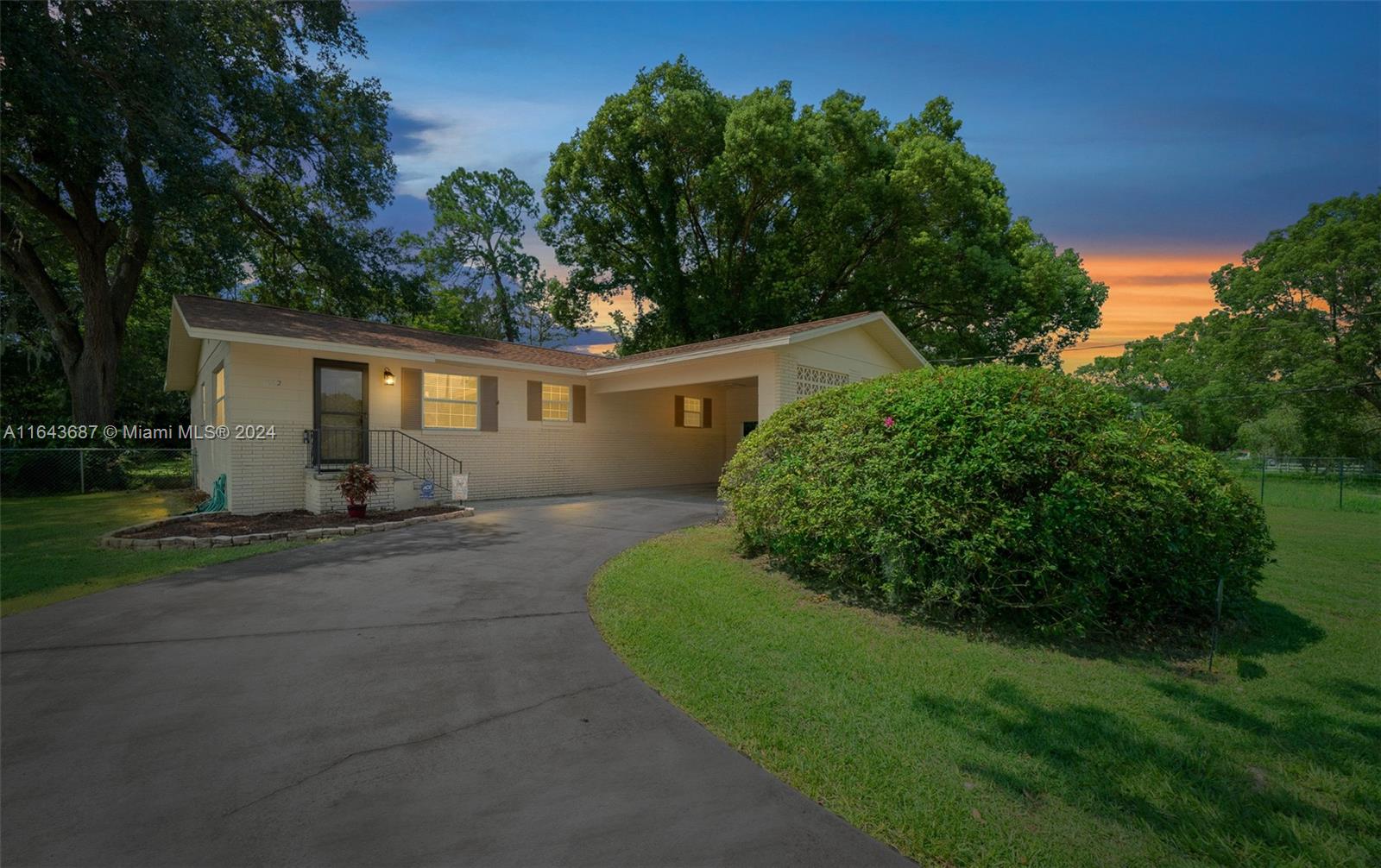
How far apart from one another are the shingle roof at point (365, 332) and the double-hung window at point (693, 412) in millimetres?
3784

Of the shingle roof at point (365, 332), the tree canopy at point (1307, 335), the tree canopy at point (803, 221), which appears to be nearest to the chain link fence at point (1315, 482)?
the tree canopy at point (1307, 335)

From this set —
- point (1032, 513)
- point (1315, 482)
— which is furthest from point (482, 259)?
point (1315, 482)

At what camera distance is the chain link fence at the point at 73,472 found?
14.9m

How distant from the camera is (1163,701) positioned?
329 cm

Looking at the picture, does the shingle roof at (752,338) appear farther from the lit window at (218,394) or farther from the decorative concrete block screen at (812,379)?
the lit window at (218,394)

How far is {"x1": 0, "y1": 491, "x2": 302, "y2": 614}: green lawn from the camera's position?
5578mm

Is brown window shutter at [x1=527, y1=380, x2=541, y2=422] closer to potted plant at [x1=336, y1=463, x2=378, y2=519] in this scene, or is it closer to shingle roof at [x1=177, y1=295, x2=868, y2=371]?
shingle roof at [x1=177, y1=295, x2=868, y2=371]

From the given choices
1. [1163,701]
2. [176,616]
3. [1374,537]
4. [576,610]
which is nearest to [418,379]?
[176,616]

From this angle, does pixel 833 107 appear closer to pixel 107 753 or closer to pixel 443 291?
pixel 443 291

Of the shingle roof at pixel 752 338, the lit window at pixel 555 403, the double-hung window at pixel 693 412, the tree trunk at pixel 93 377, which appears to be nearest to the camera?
the shingle roof at pixel 752 338

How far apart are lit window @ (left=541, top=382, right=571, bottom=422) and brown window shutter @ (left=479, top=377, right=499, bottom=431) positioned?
1.28 m

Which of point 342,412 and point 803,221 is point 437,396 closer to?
point 342,412

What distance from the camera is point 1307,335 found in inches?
979

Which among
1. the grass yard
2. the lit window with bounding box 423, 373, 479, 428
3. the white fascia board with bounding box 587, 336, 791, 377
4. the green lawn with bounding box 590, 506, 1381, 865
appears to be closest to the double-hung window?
the white fascia board with bounding box 587, 336, 791, 377
